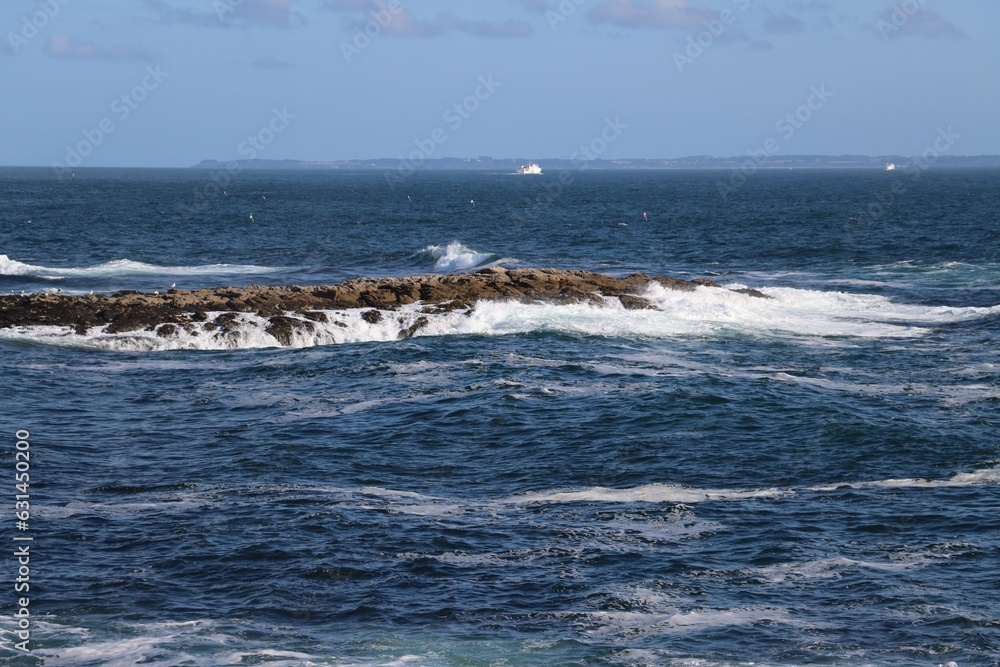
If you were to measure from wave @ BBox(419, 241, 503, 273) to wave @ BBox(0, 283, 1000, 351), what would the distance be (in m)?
17.5

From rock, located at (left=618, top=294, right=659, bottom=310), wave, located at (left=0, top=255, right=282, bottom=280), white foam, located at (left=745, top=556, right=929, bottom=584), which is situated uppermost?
wave, located at (left=0, top=255, right=282, bottom=280)

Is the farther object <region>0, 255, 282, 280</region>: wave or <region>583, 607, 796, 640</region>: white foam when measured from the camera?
<region>0, 255, 282, 280</region>: wave

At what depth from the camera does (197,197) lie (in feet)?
456

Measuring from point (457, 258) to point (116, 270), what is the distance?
57.0 feet

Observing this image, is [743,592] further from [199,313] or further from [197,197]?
[197,197]

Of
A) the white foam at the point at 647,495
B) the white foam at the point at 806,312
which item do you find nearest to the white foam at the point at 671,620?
the white foam at the point at 647,495

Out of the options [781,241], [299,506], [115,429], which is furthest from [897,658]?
[781,241]

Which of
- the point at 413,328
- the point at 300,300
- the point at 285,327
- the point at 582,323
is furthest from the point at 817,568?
the point at 300,300

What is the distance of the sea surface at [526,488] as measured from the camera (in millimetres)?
14289

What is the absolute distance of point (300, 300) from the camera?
1513 inches

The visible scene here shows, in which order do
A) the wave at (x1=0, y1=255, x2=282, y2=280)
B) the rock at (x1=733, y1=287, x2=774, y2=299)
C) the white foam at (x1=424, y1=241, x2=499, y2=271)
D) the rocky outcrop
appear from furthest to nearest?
the white foam at (x1=424, y1=241, x2=499, y2=271)
the wave at (x1=0, y1=255, x2=282, y2=280)
the rock at (x1=733, y1=287, x2=774, y2=299)
the rocky outcrop

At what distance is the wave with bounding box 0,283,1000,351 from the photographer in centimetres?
3447

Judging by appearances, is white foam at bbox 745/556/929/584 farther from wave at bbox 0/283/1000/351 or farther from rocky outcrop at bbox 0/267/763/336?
rocky outcrop at bbox 0/267/763/336

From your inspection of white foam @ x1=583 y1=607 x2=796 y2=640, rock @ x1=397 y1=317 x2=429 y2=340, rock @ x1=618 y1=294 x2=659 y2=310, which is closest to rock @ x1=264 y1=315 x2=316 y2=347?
rock @ x1=397 y1=317 x2=429 y2=340
